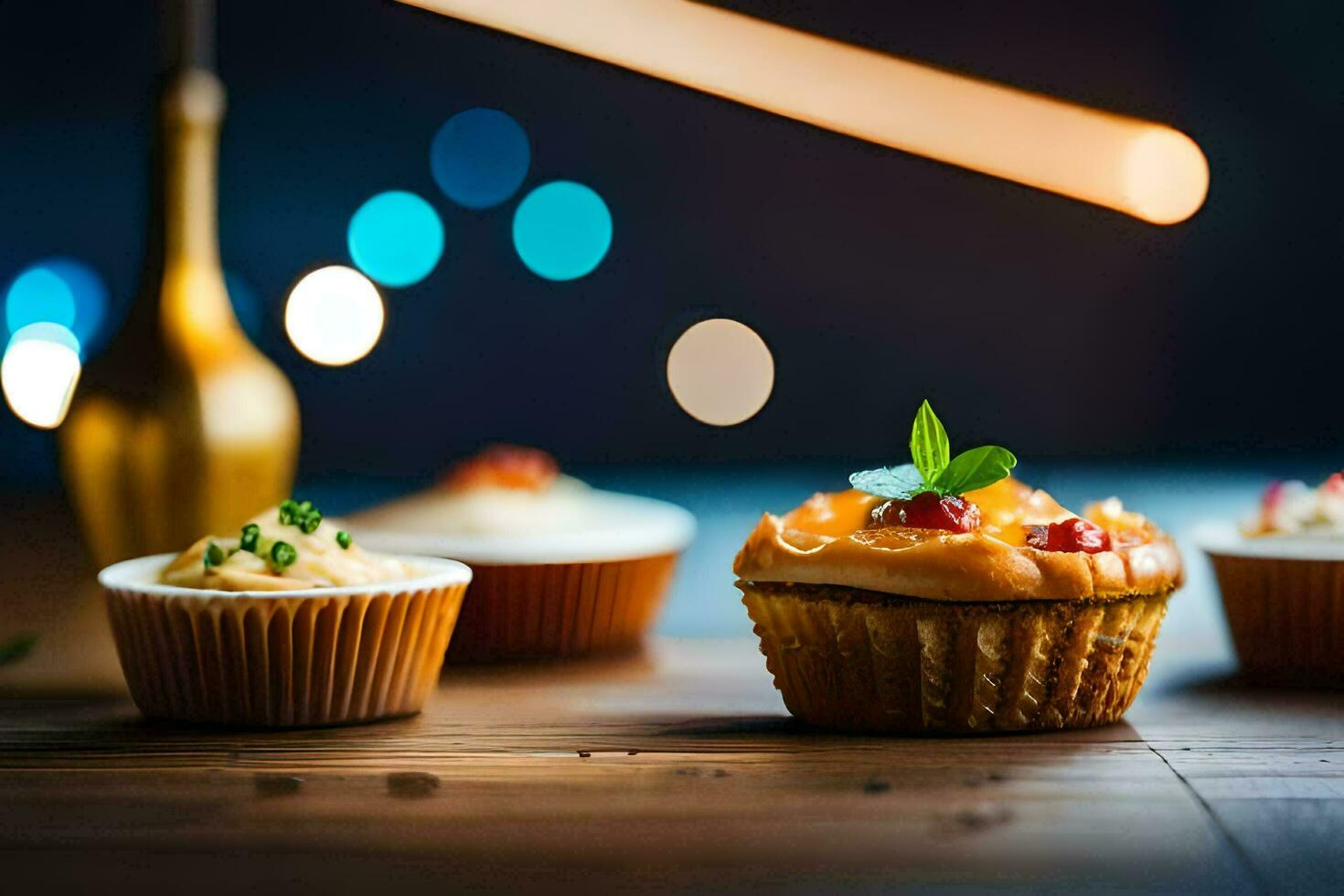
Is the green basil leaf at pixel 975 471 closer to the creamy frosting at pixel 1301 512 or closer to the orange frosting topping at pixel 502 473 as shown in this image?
the creamy frosting at pixel 1301 512

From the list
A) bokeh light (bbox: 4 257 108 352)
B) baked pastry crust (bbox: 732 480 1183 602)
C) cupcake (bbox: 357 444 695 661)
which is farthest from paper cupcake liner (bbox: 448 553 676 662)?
bokeh light (bbox: 4 257 108 352)

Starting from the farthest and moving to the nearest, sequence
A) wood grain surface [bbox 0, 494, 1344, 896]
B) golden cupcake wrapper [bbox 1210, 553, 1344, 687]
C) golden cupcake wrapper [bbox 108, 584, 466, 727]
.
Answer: golden cupcake wrapper [bbox 1210, 553, 1344, 687] → golden cupcake wrapper [bbox 108, 584, 466, 727] → wood grain surface [bbox 0, 494, 1344, 896]

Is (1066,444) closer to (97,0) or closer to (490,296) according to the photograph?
(490,296)

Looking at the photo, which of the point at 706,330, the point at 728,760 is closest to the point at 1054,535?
the point at 728,760

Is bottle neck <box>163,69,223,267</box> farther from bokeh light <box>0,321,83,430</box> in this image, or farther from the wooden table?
bokeh light <box>0,321,83,430</box>

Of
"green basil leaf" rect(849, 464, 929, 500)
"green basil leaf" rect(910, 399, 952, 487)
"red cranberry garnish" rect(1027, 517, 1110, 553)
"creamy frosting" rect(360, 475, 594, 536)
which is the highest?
"green basil leaf" rect(910, 399, 952, 487)

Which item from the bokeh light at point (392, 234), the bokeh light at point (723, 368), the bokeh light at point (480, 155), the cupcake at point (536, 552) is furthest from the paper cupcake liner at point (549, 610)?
the bokeh light at point (392, 234)
